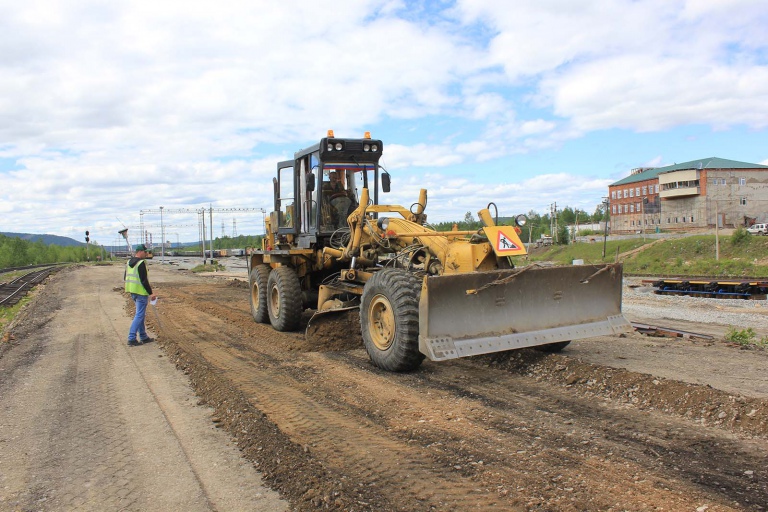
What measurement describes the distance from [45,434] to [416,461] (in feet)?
11.1

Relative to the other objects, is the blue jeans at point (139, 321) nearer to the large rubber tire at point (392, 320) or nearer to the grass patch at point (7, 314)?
the large rubber tire at point (392, 320)

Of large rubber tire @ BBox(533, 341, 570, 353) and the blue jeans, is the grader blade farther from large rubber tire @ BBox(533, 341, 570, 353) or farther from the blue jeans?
the blue jeans

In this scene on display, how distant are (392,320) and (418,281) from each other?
0.55 m

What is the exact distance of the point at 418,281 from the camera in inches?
263

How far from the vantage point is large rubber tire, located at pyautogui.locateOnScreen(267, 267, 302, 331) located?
997 centimetres

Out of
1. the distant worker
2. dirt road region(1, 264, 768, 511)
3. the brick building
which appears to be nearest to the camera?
dirt road region(1, 264, 768, 511)

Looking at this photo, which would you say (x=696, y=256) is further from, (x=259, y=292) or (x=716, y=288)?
(x=259, y=292)

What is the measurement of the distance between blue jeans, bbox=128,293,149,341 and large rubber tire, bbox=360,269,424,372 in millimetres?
4367

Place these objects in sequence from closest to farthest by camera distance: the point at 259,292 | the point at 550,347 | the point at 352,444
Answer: the point at 352,444 < the point at 550,347 < the point at 259,292

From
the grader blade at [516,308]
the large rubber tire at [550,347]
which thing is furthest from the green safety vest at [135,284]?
the large rubber tire at [550,347]

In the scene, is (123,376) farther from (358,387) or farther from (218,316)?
(218,316)

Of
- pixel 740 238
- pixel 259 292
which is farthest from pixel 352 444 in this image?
pixel 740 238

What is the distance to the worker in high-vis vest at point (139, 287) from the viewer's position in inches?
376

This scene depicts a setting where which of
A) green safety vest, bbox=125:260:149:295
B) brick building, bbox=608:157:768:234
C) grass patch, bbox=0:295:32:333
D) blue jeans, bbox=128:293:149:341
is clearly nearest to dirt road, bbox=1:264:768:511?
blue jeans, bbox=128:293:149:341
